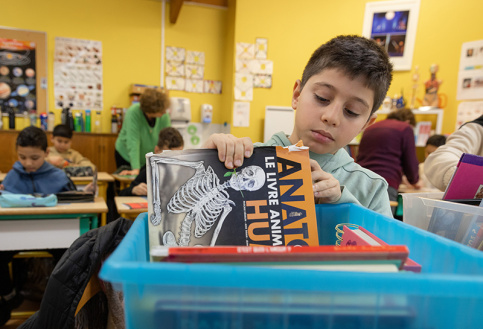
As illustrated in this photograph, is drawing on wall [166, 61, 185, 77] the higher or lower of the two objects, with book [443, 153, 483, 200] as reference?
higher

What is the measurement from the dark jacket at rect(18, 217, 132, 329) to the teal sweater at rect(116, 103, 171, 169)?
2693 mm

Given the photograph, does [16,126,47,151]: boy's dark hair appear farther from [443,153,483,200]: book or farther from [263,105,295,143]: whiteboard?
[443,153,483,200]: book

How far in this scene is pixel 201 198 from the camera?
495 mm

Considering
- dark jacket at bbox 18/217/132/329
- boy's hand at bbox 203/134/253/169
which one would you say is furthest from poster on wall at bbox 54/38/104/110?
boy's hand at bbox 203/134/253/169

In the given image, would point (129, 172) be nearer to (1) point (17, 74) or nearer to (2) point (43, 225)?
(2) point (43, 225)

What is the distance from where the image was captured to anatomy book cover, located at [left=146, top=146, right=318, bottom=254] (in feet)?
1.57

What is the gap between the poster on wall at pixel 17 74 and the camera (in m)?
4.14

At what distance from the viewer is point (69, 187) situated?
2482 millimetres

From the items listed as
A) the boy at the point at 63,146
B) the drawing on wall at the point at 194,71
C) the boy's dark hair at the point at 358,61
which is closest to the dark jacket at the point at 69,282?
the boy's dark hair at the point at 358,61

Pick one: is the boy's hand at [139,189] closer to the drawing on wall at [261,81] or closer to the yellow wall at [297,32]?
the yellow wall at [297,32]

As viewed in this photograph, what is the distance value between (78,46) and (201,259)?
16.5 ft

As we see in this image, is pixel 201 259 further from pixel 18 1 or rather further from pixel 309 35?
pixel 18 1

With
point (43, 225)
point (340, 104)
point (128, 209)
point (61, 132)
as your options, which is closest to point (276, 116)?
point (128, 209)

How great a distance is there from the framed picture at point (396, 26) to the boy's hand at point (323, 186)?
381cm
